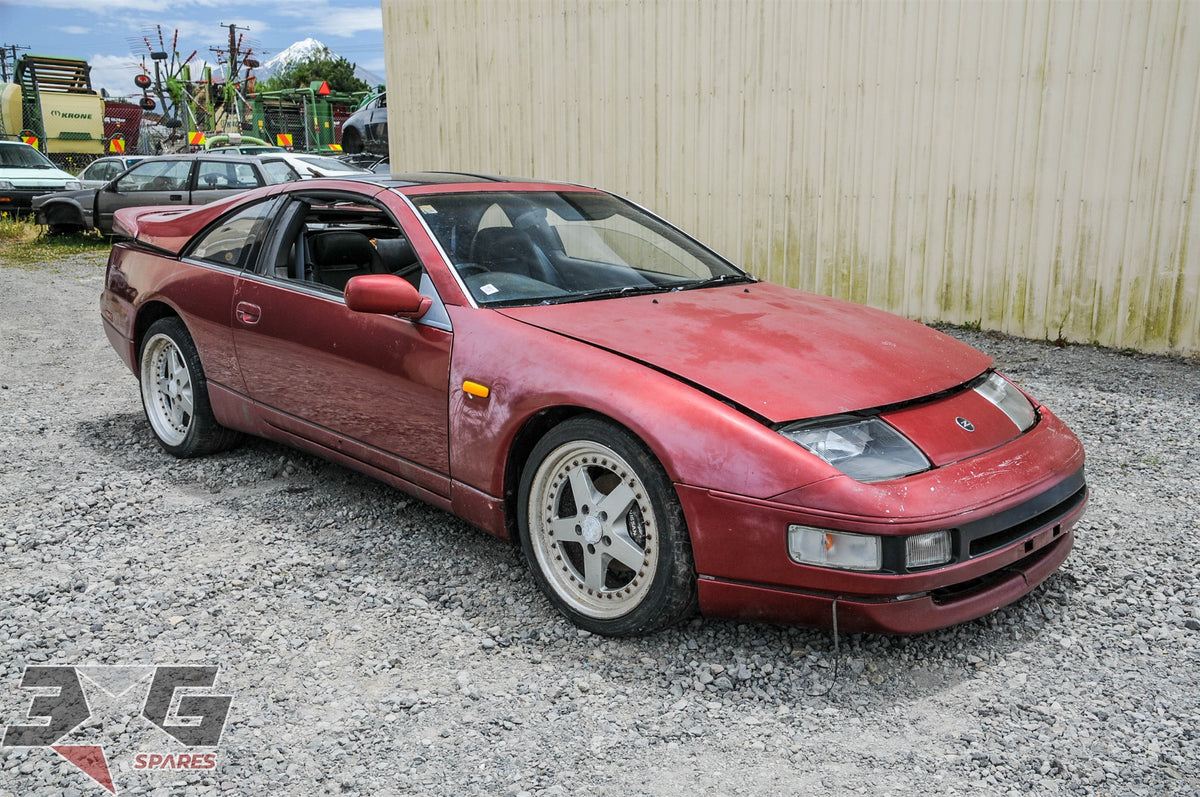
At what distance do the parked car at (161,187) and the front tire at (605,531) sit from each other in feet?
35.3

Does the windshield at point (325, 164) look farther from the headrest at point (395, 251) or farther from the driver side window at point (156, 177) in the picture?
the headrest at point (395, 251)

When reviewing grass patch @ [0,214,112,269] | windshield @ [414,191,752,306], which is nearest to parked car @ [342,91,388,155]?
grass patch @ [0,214,112,269]

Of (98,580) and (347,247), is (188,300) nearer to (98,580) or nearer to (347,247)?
(347,247)

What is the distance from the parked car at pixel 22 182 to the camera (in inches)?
666

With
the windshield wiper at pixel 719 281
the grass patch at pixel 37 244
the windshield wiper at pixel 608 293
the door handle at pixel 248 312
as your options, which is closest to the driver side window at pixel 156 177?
the grass patch at pixel 37 244

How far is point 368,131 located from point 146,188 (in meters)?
9.22

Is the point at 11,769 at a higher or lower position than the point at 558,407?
lower

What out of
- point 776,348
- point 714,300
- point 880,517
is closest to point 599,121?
point 714,300

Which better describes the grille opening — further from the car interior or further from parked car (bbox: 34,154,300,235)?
parked car (bbox: 34,154,300,235)

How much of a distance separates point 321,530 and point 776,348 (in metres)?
2.01

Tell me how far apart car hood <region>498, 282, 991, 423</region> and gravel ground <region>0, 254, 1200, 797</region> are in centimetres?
78

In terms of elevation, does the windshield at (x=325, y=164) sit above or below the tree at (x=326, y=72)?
below

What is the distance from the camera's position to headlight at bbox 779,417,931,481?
266 cm

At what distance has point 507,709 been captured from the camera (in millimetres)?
2666
